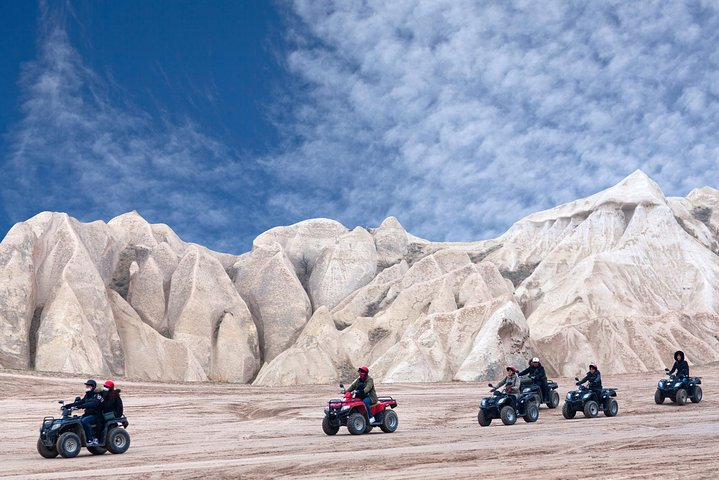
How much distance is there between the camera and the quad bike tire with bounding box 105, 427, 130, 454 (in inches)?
602

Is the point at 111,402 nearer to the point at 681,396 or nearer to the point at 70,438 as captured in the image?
the point at 70,438

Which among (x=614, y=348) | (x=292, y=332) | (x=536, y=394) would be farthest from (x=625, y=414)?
(x=292, y=332)

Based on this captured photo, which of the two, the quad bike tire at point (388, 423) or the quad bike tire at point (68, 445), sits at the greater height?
the quad bike tire at point (68, 445)

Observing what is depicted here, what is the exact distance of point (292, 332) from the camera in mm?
76250

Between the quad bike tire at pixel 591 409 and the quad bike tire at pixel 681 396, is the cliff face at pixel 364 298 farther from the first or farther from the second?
the quad bike tire at pixel 591 409

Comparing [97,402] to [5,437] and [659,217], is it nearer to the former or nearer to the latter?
[5,437]

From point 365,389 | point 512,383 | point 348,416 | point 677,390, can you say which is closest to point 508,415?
point 512,383

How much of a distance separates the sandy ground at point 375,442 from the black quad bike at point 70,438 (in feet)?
0.87

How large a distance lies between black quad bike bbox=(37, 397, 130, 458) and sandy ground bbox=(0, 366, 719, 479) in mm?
266

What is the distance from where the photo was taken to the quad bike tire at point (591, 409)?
20.6m

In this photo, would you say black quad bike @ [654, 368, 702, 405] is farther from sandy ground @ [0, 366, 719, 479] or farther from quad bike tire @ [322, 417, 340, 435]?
quad bike tire @ [322, 417, 340, 435]

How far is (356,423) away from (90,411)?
19.3 feet

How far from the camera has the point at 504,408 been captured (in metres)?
19.2

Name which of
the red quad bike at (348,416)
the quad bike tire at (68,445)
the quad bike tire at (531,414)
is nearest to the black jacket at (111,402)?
the quad bike tire at (68,445)
